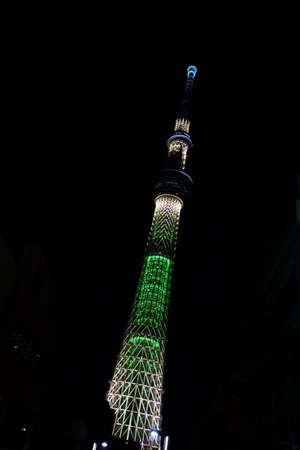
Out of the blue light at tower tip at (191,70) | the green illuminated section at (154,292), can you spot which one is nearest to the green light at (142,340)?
the green illuminated section at (154,292)

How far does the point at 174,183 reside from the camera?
67.6 m

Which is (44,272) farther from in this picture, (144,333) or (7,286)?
(144,333)

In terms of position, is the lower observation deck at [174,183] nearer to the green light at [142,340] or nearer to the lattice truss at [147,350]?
the lattice truss at [147,350]

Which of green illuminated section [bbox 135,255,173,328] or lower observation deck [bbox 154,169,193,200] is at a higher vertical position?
lower observation deck [bbox 154,169,193,200]

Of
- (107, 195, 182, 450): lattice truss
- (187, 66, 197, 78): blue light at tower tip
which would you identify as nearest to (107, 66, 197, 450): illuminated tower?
(107, 195, 182, 450): lattice truss

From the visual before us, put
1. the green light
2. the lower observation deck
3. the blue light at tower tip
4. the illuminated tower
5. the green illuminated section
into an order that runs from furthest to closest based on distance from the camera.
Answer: the blue light at tower tip, the lower observation deck, the green illuminated section, the green light, the illuminated tower

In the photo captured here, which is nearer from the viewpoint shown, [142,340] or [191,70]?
[142,340]

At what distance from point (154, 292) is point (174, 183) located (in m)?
19.3

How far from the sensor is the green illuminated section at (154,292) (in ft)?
184

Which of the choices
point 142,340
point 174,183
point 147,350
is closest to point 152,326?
point 142,340

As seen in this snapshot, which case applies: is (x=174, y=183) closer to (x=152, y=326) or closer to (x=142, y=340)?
Result: (x=152, y=326)

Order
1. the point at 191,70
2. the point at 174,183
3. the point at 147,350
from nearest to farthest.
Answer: the point at 147,350 → the point at 174,183 → the point at 191,70

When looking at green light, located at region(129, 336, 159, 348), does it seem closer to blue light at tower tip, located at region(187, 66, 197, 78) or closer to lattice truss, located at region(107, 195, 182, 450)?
lattice truss, located at region(107, 195, 182, 450)

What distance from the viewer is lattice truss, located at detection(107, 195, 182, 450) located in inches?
1893
